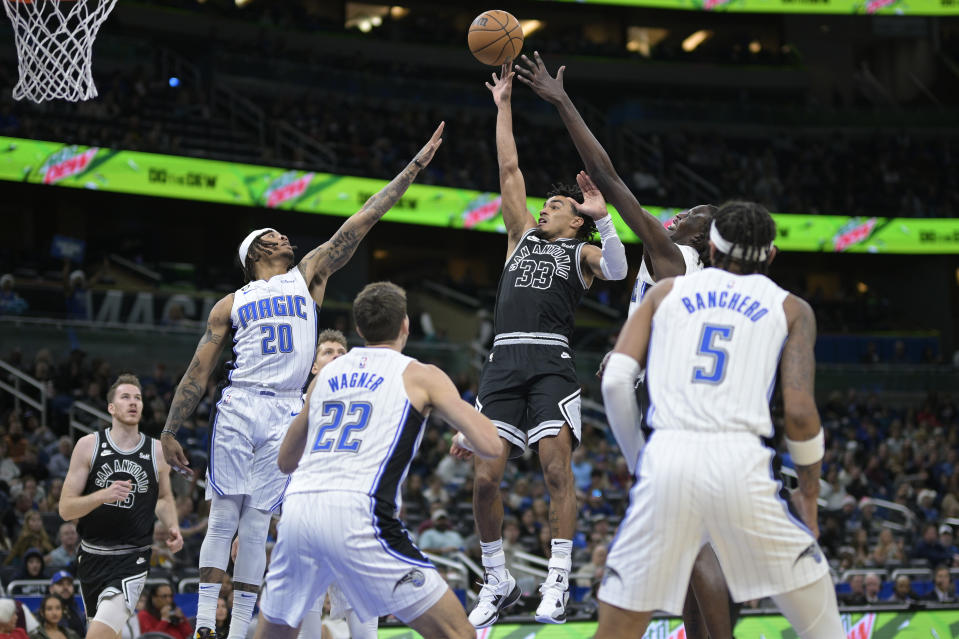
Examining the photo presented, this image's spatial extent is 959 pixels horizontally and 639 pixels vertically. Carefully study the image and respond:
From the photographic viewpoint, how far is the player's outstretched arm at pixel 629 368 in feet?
15.4

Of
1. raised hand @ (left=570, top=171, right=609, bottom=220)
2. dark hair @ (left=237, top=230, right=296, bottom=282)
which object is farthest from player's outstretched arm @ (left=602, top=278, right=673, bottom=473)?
dark hair @ (left=237, top=230, right=296, bottom=282)

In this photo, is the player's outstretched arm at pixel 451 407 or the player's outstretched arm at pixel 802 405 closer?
the player's outstretched arm at pixel 802 405

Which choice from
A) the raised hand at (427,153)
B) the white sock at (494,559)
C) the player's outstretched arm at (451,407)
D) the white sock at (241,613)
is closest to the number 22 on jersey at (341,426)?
the player's outstretched arm at (451,407)

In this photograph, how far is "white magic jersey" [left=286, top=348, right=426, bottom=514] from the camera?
503 cm

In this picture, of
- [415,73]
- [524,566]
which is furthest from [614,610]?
[415,73]

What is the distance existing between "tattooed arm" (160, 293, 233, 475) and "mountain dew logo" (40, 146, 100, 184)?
1588cm

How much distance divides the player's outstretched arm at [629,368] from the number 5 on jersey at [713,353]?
0.25 m

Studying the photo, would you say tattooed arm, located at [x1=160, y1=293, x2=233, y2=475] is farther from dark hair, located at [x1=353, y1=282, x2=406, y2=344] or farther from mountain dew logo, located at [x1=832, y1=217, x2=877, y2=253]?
mountain dew logo, located at [x1=832, y1=217, x2=877, y2=253]

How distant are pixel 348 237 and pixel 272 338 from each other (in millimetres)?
1050

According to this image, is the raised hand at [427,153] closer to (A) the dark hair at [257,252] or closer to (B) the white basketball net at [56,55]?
(A) the dark hair at [257,252]

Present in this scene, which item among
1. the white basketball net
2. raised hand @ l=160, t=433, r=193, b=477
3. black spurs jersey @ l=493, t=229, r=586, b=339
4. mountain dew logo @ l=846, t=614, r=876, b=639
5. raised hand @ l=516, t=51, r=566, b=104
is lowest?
mountain dew logo @ l=846, t=614, r=876, b=639

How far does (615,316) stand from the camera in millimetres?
29531

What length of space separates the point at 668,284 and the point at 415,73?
2914cm

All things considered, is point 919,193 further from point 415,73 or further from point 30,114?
point 30,114
